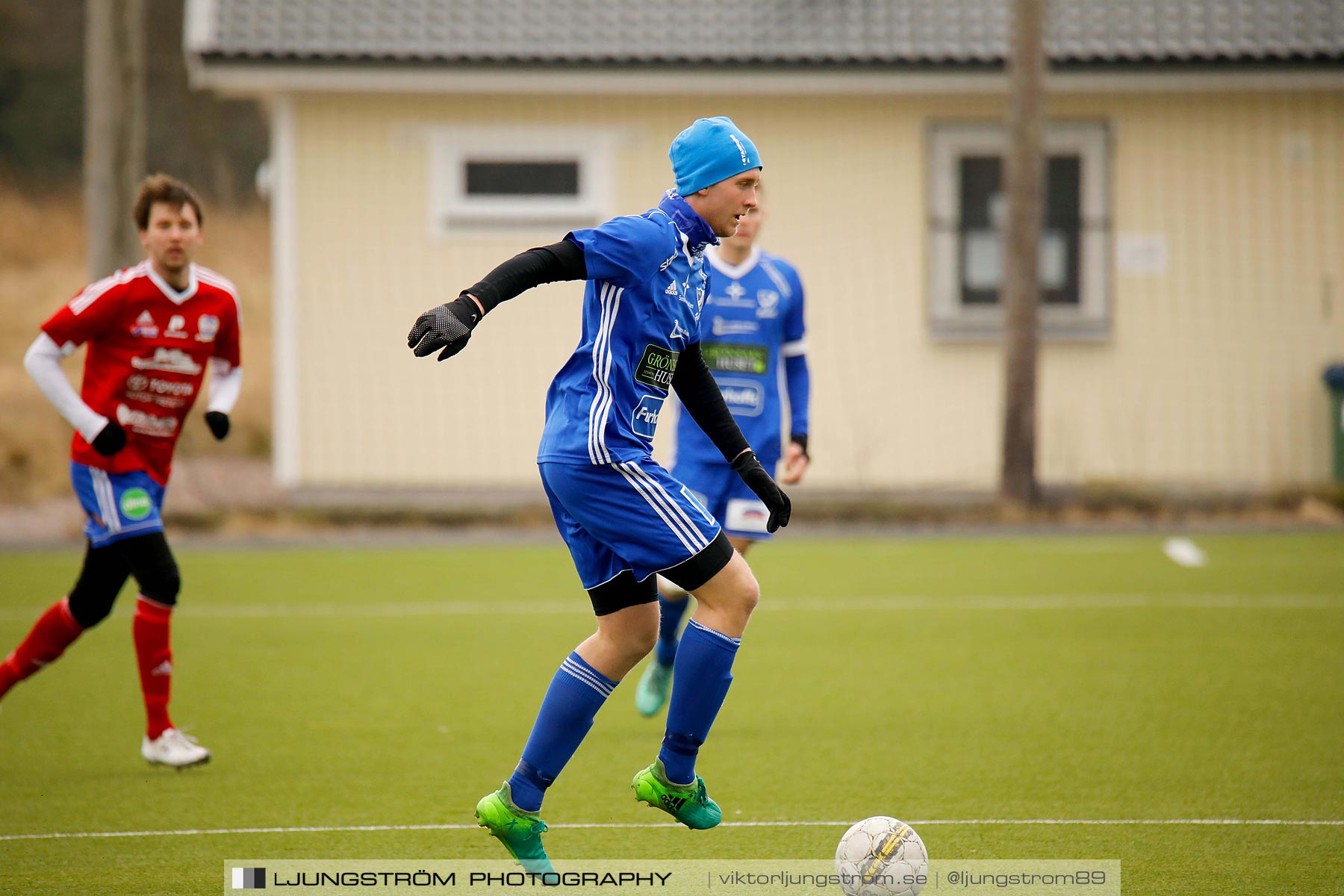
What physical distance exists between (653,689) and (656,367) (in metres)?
2.87

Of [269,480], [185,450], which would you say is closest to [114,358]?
[269,480]

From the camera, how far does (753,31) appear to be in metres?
15.4

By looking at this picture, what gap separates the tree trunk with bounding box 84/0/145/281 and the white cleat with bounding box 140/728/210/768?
816 centimetres

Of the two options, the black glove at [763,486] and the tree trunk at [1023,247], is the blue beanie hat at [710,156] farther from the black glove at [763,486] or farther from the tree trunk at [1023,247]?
the tree trunk at [1023,247]

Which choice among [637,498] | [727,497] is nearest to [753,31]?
[727,497]

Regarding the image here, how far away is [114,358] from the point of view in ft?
19.9

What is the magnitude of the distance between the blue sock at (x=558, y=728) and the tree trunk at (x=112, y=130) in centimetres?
1006

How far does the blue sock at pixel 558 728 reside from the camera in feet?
13.9

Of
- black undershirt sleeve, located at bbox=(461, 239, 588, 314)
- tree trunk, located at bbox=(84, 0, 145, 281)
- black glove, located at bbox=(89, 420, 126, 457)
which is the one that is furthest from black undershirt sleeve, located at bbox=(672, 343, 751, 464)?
tree trunk, located at bbox=(84, 0, 145, 281)

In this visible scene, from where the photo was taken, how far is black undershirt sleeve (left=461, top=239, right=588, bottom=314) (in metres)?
3.96

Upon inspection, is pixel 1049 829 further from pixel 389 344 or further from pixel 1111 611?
pixel 389 344

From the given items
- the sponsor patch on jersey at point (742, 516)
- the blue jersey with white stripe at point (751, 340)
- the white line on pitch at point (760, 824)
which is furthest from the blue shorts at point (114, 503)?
the sponsor patch on jersey at point (742, 516)

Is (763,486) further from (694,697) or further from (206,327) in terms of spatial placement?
(206,327)

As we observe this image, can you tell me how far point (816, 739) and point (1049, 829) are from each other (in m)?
1.57
